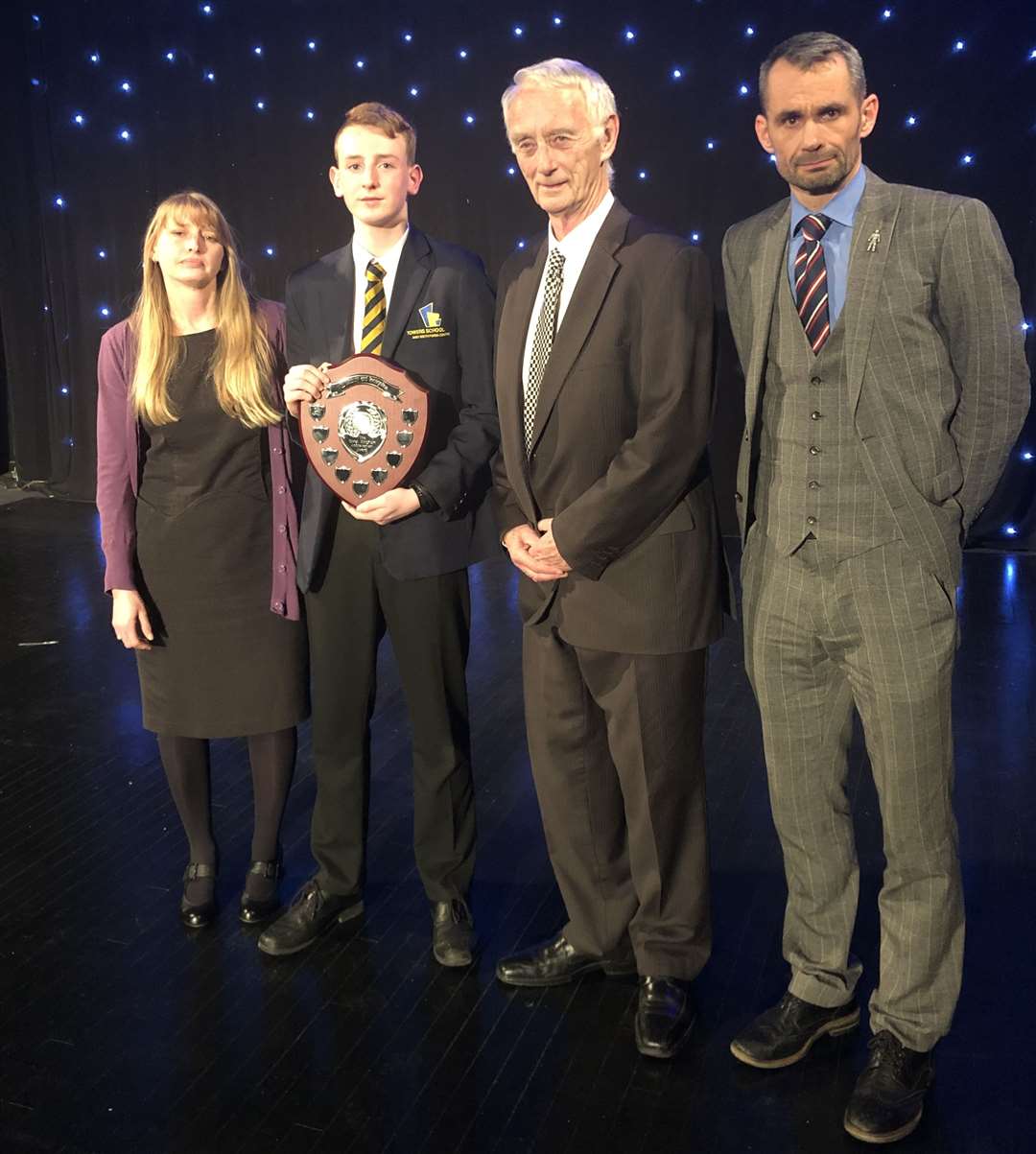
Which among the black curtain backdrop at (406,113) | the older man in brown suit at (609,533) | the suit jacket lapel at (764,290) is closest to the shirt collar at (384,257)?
the older man in brown suit at (609,533)

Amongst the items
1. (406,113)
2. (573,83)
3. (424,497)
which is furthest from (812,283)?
(406,113)

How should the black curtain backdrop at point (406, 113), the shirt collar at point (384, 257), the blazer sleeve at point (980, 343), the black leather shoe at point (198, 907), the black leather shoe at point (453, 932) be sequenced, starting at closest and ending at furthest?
the blazer sleeve at point (980, 343)
the shirt collar at point (384, 257)
the black leather shoe at point (453, 932)
the black leather shoe at point (198, 907)
the black curtain backdrop at point (406, 113)

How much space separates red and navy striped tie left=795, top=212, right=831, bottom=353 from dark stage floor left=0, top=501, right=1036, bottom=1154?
119 cm

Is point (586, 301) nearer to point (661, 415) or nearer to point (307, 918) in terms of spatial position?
point (661, 415)

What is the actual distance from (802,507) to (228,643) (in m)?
1.20

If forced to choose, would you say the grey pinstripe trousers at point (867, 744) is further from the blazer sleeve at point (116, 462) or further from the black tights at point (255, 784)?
the blazer sleeve at point (116, 462)

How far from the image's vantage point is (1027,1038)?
2127mm

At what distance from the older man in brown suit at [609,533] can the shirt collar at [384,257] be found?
0.74 ft

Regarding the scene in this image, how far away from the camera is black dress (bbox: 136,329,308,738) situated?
2404 millimetres

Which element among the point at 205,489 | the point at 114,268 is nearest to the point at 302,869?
the point at 205,489

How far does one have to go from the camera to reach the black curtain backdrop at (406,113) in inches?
215

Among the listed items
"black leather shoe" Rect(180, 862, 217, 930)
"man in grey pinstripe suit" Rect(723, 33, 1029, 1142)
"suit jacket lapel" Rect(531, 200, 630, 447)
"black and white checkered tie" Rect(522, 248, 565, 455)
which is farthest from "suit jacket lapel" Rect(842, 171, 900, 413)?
Result: "black leather shoe" Rect(180, 862, 217, 930)

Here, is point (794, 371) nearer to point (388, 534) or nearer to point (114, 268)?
point (388, 534)

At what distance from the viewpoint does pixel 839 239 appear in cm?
184
